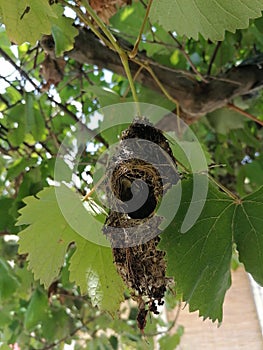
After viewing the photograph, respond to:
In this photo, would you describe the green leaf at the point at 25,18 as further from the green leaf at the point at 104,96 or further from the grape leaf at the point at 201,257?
the green leaf at the point at 104,96

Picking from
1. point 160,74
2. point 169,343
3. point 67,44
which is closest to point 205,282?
point 67,44

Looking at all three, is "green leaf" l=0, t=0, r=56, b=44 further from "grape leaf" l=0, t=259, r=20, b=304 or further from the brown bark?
"grape leaf" l=0, t=259, r=20, b=304

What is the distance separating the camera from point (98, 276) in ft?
1.78

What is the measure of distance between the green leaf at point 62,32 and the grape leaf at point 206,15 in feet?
0.57

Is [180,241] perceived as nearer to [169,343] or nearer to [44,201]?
[44,201]

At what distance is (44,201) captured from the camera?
1.88 feet

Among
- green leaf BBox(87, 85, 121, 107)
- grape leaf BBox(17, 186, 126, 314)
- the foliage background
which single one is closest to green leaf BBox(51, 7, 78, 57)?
the foliage background

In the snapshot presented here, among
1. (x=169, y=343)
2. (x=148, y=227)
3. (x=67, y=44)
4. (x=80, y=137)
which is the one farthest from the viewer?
(x=169, y=343)

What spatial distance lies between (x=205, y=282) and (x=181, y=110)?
0.51 m

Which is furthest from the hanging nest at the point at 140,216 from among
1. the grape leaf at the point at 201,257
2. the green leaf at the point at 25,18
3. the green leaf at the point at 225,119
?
the green leaf at the point at 225,119

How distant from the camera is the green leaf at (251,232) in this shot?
0.52 m

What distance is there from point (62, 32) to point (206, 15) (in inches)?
9.4

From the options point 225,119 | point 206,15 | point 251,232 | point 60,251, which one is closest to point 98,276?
point 60,251

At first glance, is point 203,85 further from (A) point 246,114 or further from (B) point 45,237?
(B) point 45,237
